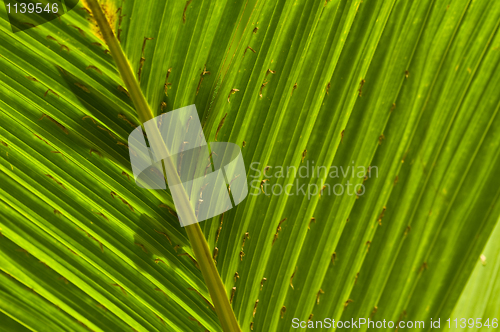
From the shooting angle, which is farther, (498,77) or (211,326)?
(211,326)

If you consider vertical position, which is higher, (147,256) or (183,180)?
(183,180)

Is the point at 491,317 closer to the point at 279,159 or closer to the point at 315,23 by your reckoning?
the point at 279,159

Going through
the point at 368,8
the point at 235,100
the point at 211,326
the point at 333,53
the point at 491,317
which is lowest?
the point at 211,326

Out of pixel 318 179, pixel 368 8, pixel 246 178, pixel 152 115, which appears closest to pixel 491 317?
pixel 318 179

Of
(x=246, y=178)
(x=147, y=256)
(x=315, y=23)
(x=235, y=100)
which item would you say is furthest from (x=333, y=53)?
(x=147, y=256)

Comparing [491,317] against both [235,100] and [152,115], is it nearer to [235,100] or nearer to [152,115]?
[235,100]

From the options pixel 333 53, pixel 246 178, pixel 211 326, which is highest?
pixel 333 53

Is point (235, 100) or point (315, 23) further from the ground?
point (315, 23)

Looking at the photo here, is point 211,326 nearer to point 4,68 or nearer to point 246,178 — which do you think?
point 246,178
